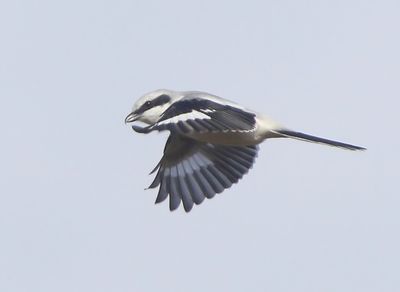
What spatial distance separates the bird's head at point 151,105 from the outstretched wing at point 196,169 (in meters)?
0.55

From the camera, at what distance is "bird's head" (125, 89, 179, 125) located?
11.2 metres

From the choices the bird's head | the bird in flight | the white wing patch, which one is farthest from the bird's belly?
the bird's head

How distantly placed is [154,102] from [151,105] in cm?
4

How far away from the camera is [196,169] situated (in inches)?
463

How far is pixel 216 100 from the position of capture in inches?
420

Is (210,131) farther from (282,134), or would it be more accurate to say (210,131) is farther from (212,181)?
(212,181)

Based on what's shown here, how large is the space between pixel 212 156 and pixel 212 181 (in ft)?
1.15

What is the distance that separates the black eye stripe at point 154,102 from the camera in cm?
1117

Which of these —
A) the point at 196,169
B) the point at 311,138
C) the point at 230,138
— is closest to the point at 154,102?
the point at 196,169

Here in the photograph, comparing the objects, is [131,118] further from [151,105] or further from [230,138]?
[230,138]

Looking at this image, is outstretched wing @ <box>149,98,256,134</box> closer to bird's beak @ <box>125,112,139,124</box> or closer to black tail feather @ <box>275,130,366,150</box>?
black tail feather @ <box>275,130,366,150</box>

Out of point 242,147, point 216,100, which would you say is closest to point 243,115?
point 216,100

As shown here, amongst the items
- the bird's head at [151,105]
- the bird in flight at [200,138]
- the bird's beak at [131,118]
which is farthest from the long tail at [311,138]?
the bird's beak at [131,118]

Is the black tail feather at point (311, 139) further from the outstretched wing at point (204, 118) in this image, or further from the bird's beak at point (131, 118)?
the bird's beak at point (131, 118)
